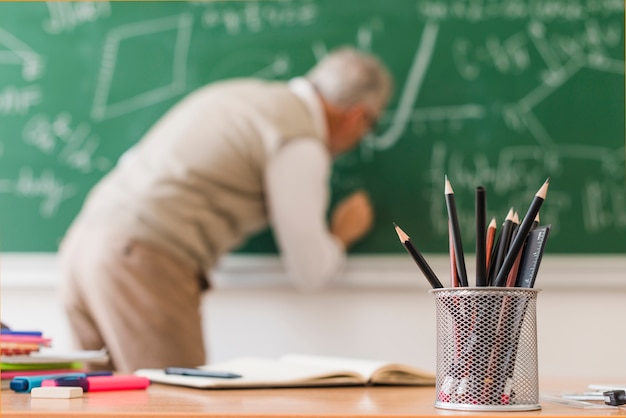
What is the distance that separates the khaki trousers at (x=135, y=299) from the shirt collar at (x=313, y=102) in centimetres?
57

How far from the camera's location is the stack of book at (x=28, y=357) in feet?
3.62

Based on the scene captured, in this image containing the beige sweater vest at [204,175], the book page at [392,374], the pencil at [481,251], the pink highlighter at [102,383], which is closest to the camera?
the pencil at [481,251]

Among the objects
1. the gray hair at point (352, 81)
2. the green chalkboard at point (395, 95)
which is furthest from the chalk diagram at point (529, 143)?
the gray hair at point (352, 81)

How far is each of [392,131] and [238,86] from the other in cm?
53

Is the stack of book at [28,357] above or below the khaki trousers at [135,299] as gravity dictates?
below

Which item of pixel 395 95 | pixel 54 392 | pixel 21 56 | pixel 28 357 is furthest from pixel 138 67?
pixel 54 392

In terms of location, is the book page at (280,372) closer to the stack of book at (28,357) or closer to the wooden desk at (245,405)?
the wooden desk at (245,405)

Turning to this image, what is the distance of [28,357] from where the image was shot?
3.65 feet

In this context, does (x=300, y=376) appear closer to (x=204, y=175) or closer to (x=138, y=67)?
(x=204, y=175)

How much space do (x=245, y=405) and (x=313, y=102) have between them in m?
1.77

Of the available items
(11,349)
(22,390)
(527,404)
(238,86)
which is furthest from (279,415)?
(238,86)

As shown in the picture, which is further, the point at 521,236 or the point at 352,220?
the point at 352,220

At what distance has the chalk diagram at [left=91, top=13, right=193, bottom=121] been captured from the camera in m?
2.75

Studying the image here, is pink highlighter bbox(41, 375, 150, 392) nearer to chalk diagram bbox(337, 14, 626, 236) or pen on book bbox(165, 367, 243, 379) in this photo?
pen on book bbox(165, 367, 243, 379)
